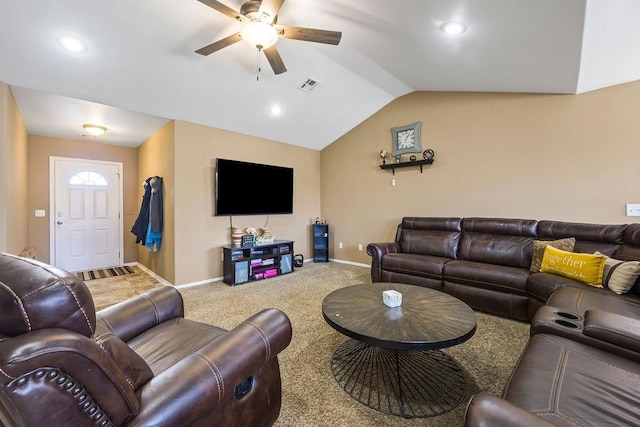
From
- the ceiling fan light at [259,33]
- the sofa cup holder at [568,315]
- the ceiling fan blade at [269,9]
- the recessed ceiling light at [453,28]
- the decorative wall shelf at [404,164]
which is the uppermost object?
the recessed ceiling light at [453,28]

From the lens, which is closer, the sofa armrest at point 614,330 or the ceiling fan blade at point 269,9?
the sofa armrest at point 614,330

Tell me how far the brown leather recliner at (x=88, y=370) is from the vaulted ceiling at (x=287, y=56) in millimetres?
2516

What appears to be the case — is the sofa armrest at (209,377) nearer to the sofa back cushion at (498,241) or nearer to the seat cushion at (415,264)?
the seat cushion at (415,264)

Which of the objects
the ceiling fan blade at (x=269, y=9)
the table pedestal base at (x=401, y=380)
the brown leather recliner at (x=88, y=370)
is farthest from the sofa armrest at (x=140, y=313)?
the ceiling fan blade at (x=269, y=9)

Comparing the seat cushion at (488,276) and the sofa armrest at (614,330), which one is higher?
the sofa armrest at (614,330)

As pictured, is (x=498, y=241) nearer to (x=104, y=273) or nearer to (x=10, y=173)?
(x=10, y=173)

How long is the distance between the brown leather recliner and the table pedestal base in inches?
30.6

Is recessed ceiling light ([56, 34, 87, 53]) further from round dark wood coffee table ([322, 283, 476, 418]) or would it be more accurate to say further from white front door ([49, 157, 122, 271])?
round dark wood coffee table ([322, 283, 476, 418])

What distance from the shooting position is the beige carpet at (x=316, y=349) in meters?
1.51

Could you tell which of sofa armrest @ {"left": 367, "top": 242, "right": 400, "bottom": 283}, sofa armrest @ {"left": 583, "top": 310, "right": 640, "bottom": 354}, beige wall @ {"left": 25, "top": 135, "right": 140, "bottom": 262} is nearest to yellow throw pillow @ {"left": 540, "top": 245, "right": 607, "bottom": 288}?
sofa armrest @ {"left": 583, "top": 310, "right": 640, "bottom": 354}

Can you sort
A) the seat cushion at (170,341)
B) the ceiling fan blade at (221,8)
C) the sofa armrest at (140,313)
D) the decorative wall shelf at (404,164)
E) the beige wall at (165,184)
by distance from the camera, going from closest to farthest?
the seat cushion at (170,341)
the sofa armrest at (140,313)
the ceiling fan blade at (221,8)
the beige wall at (165,184)
the decorative wall shelf at (404,164)

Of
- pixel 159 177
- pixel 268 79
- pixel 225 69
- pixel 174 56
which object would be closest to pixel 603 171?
pixel 268 79

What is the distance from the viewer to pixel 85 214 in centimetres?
489

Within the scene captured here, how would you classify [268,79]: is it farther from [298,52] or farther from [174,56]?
[174,56]
